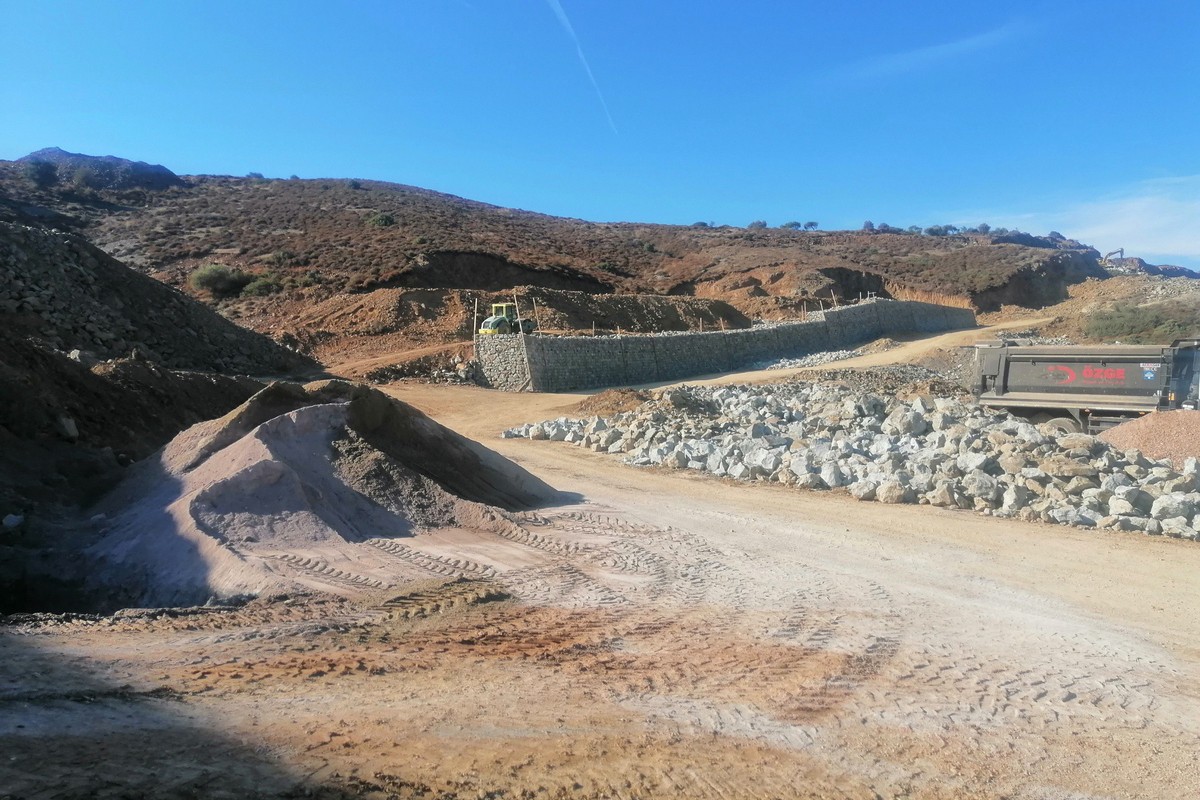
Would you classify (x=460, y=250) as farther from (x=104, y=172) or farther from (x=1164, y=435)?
(x=1164, y=435)

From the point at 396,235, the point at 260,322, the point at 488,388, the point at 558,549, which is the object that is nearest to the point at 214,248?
the point at 396,235

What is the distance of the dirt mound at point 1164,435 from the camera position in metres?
10.8

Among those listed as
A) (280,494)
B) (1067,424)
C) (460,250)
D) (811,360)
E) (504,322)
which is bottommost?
(280,494)

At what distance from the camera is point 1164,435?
1109 centimetres

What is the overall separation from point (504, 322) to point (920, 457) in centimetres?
2155

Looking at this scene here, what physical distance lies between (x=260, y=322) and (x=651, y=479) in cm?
2952

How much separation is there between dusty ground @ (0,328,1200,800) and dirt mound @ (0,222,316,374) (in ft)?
52.3

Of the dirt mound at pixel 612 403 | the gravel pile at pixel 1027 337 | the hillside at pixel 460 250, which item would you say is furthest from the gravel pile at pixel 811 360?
the dirt mound at pixel 612 403

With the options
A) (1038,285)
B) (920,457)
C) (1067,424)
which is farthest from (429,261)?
(1038,285)

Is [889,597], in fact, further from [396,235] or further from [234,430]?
[396,235]

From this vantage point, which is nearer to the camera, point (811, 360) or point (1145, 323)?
point (811, 360)

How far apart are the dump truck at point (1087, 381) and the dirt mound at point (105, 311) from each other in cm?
1872

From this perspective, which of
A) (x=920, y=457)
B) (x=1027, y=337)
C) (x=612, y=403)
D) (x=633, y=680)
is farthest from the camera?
(x=1027, y=337)

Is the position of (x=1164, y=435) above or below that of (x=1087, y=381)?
below
